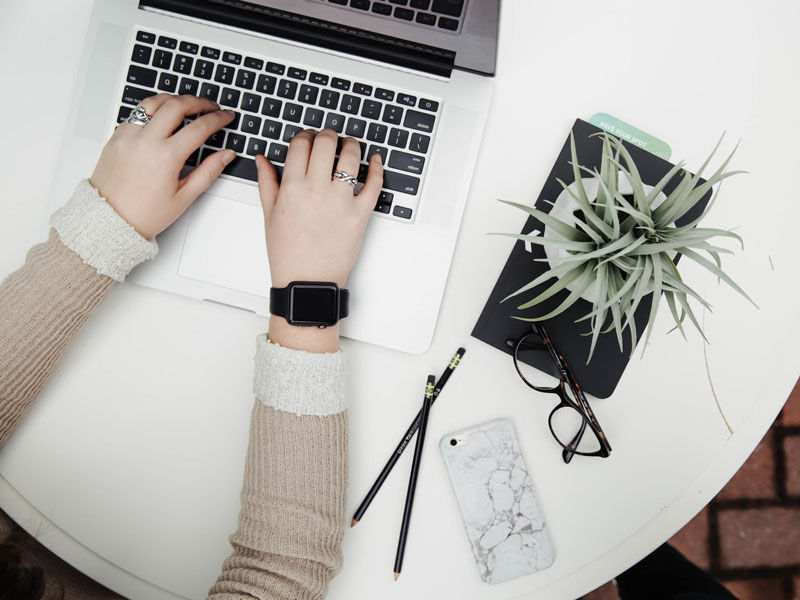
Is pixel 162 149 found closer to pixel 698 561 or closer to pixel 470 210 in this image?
pixel 470 210

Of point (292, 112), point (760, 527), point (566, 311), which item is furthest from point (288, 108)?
point (760, 527)

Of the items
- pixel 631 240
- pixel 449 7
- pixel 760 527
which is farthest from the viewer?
pixel 760 527

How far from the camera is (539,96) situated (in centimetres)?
62

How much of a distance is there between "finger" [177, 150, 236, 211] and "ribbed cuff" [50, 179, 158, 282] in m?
0.07

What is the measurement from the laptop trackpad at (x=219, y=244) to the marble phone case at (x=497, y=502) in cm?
30

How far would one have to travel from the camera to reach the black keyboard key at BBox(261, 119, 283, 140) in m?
0.59

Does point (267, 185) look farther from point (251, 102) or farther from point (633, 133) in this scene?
point (633, 133)

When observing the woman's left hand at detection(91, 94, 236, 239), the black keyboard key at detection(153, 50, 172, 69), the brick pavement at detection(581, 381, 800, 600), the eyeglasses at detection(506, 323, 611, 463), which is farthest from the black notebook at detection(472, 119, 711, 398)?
the brick pavement at detection(581, 381, 800, 600)

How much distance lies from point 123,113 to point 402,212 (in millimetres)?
331

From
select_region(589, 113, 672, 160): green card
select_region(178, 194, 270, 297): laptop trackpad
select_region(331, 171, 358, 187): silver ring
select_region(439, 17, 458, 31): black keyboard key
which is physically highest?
select_region(439, 17, 458, 31): black keyboard key

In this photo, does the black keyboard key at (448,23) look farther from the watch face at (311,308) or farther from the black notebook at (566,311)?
the watch face at (311,308)

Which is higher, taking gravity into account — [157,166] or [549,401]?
[157,166]

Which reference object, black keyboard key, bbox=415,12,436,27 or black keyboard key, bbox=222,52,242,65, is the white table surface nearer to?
black keyboard key, bbox=415,12,436,27

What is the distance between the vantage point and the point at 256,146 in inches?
23.5
